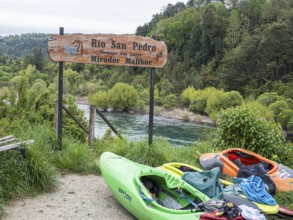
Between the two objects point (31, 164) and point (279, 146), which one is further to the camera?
point (279, 146)

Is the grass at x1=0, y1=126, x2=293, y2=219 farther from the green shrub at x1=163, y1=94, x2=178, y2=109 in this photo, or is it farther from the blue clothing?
the green shrub at x1=163, y1=94, x2=178, y2=109

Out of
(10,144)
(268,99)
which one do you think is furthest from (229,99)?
(10,144)

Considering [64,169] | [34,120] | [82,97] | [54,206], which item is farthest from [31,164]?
[82,97]

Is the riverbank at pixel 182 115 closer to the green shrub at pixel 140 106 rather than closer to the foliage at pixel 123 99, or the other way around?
the green shrub at pixel 140 106

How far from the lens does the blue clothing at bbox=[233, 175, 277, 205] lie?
449 centimetres

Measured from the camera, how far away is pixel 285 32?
205 ft

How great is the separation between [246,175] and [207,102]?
5918 cm

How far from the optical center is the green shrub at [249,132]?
7.59m

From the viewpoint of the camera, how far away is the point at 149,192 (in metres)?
4.96

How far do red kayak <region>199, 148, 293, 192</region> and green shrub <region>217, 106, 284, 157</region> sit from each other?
749 millimetres

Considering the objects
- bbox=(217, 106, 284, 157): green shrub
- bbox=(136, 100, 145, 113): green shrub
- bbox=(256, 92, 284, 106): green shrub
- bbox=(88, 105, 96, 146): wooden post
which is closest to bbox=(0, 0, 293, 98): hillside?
bbox=(256, 92, 284, 106): green shrub

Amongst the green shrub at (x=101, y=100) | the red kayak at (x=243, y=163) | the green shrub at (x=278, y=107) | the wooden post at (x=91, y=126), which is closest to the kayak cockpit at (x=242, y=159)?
the red kayak at (x=243, y=163)

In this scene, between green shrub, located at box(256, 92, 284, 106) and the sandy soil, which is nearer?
the sandy soil

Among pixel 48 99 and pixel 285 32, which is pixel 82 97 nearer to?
pixel 285 32
